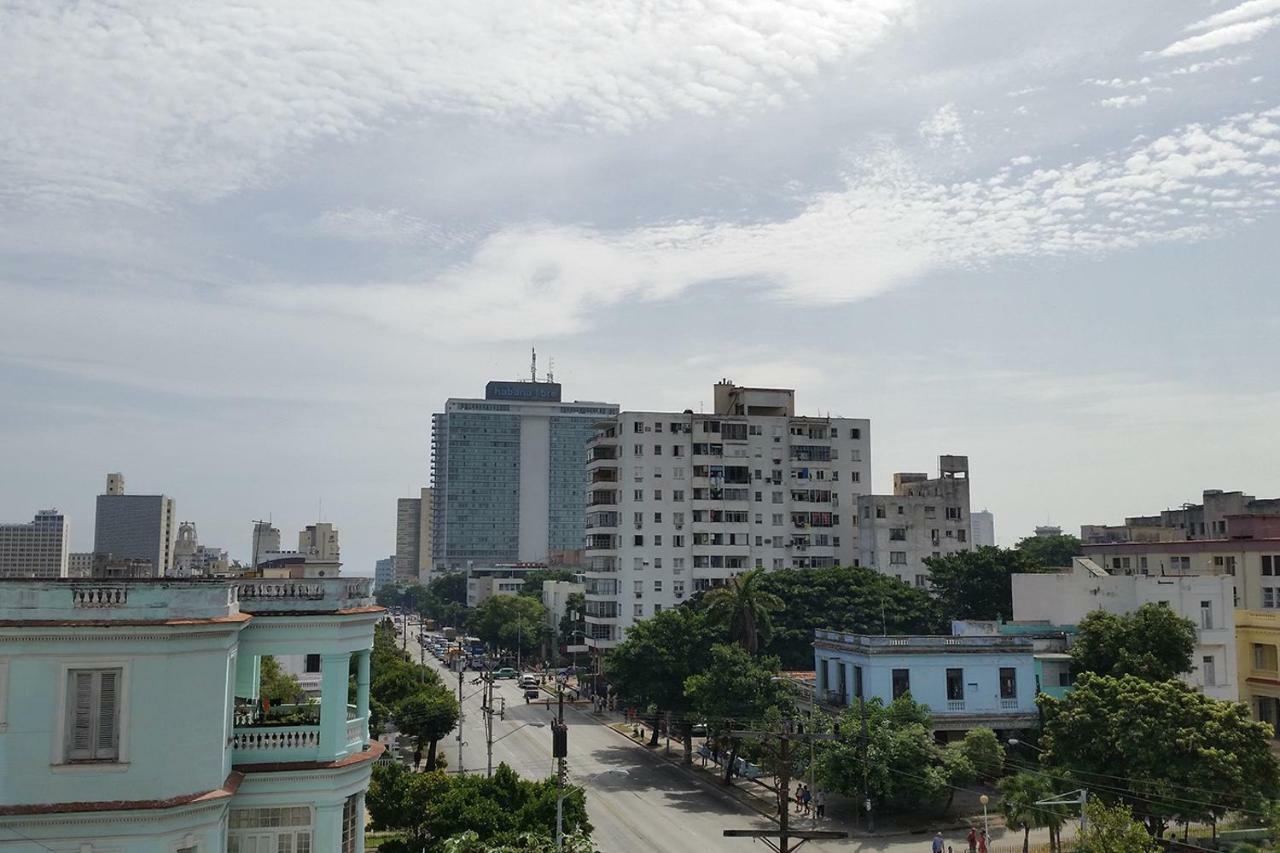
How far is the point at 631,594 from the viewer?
106m

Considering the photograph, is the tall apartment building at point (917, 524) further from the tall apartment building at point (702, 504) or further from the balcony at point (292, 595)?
the balcony at point (292, 595)

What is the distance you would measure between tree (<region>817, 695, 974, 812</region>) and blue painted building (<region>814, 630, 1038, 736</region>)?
16.9ft

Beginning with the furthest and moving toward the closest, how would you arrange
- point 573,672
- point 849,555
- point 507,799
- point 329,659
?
1. point 573,672
2. point 849,555
3. point 507,799
4. point 329,659

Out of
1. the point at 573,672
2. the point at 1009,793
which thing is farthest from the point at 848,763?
the point at 573,672

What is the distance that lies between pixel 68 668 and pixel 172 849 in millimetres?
3713

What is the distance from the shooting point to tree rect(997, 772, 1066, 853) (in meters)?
41.2

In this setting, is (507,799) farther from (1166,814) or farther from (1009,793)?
(1166,814)

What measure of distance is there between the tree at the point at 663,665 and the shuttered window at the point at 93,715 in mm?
49953

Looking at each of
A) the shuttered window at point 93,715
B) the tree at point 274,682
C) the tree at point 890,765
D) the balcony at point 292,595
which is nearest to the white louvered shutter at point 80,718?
the shuttered window at point 93,715

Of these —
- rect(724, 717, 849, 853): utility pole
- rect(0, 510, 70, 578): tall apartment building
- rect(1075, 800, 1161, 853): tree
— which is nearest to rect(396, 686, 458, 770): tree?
rect(724, 717, 849, 853): utility pole

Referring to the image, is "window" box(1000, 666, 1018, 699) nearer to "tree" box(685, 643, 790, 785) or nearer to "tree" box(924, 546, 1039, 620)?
"tree" box(685, 643, 790, 785)

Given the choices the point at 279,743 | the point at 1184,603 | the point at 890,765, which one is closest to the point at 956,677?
the point at 890,765

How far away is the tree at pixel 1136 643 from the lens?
53.2 meters

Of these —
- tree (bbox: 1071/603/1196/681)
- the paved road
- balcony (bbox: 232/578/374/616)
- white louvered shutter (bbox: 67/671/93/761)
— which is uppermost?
balcony (bbox: 232/578/374/616)
